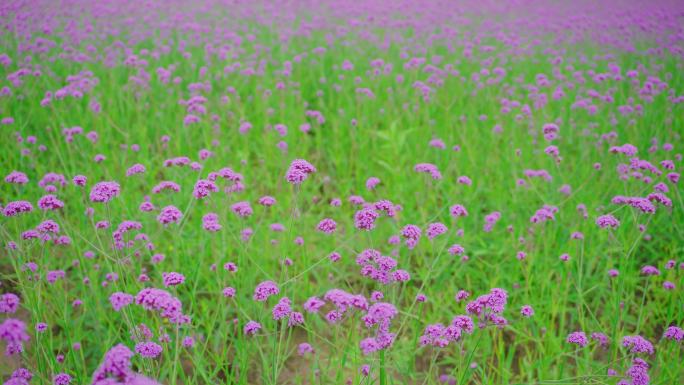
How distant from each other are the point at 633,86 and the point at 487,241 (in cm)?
327

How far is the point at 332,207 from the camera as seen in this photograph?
3.77 m

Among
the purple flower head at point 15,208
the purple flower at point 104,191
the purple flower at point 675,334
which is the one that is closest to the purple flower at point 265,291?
the purple flower at point 104,191

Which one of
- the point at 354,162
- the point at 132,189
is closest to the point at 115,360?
the point at 132,189

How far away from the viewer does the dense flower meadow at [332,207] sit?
6.18 feet

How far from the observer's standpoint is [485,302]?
1.58 metres

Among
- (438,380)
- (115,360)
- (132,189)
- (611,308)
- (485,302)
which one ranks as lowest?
(438,380)

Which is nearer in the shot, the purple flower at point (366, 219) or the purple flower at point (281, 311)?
the purple flower at point (281, 311)

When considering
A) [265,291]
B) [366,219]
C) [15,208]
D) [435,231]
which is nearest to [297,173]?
[366,219]

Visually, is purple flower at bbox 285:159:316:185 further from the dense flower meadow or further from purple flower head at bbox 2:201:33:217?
purple flower head at bbox 2:201:33:217

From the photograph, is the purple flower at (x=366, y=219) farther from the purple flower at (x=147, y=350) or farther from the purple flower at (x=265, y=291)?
the purple flower at (x=147, y=350)

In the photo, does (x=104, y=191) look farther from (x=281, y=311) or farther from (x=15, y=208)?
(x=281, y=311)

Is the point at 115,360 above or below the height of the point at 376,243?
above

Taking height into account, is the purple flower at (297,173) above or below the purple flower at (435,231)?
above

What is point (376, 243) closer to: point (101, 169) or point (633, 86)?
point (101, 169)
